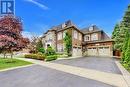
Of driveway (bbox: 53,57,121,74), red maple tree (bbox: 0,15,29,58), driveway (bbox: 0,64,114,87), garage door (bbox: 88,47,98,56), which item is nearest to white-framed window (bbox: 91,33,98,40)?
garage door (bbox: 88,47,98,56)

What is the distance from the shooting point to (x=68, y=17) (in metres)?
37.6

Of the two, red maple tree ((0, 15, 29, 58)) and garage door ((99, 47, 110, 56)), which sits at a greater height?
red maple tree ((0, 15, 29, 58))

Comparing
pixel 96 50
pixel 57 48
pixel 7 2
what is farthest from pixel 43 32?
pixel 7 2

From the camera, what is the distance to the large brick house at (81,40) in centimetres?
3513

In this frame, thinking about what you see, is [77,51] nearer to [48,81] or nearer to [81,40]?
[81,40]

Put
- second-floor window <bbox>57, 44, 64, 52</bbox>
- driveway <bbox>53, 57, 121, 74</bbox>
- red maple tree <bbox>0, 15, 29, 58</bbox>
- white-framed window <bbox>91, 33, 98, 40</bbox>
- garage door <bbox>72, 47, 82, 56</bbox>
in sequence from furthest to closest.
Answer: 1. white-framed window <bbox>91, 33, 98, 40</bbox>
2. second-floor window <bbox>57, 44, 64, 52</bbox>
3. garage door <bbox>72, 47, 82, 56</bbox>
4. red maple tree <bbox>0, 15, 29, 58</bbox>
5. driveway <bbox>53, 57, 121, 74</bbox>

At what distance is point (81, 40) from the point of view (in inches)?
1576

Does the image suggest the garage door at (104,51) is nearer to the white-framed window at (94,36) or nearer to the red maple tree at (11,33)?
the white-framed window at (94,36)

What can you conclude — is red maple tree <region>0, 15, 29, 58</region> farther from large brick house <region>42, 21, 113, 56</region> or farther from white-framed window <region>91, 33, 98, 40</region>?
white-framed window <region>91, 33, 98, 40</region>

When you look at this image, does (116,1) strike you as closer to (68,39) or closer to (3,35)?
(68,39)

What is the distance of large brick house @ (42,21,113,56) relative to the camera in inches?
1383

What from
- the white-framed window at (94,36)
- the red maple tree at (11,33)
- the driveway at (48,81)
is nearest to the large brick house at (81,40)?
the white-framed window at (94,36)

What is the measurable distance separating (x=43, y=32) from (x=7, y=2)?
931 inches

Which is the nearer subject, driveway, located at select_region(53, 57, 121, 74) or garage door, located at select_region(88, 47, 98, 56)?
driveway, located at select_region(53, 57, 121, 74)
